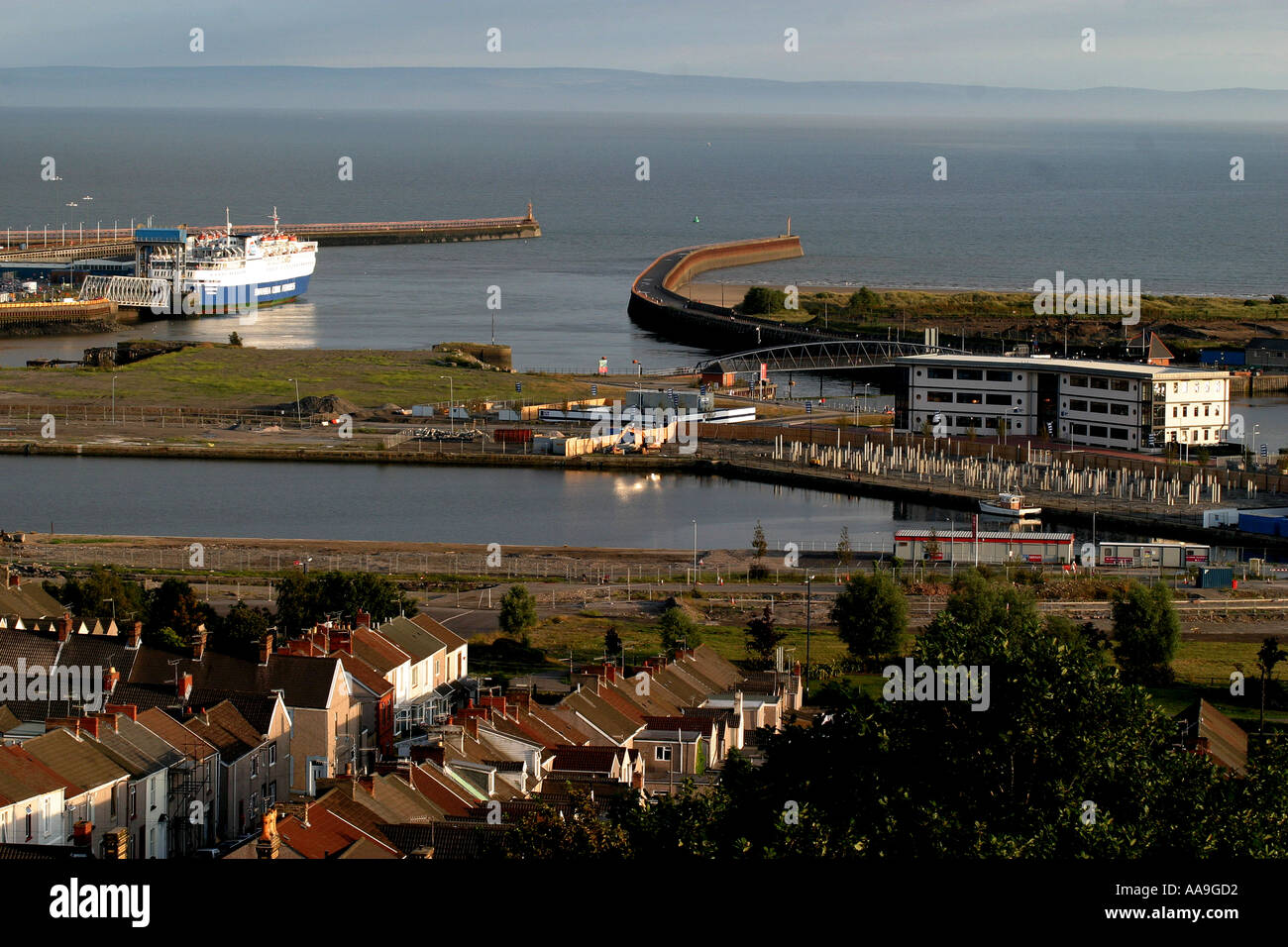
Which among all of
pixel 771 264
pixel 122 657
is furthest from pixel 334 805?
pixel 771 264

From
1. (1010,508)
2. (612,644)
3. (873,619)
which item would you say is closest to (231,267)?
(1010,508)

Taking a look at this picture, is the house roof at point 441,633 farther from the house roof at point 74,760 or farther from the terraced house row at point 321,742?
the house roof at point 74,760

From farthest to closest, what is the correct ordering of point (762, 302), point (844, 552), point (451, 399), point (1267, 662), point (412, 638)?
1. point (762, 302)
2. point (451, 399)
3. point (844, 552)
4. point (1267, 662)
5. point (412, 638)

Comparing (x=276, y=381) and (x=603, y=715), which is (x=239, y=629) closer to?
(x=603, y=715)

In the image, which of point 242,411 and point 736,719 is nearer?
point 736,719

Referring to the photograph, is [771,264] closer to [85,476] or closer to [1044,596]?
[85,476]

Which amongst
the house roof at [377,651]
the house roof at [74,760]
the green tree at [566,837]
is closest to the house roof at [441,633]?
the house roof at [377,651]

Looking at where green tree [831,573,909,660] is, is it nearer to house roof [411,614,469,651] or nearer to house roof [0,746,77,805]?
house roof [411,614,469,651]
